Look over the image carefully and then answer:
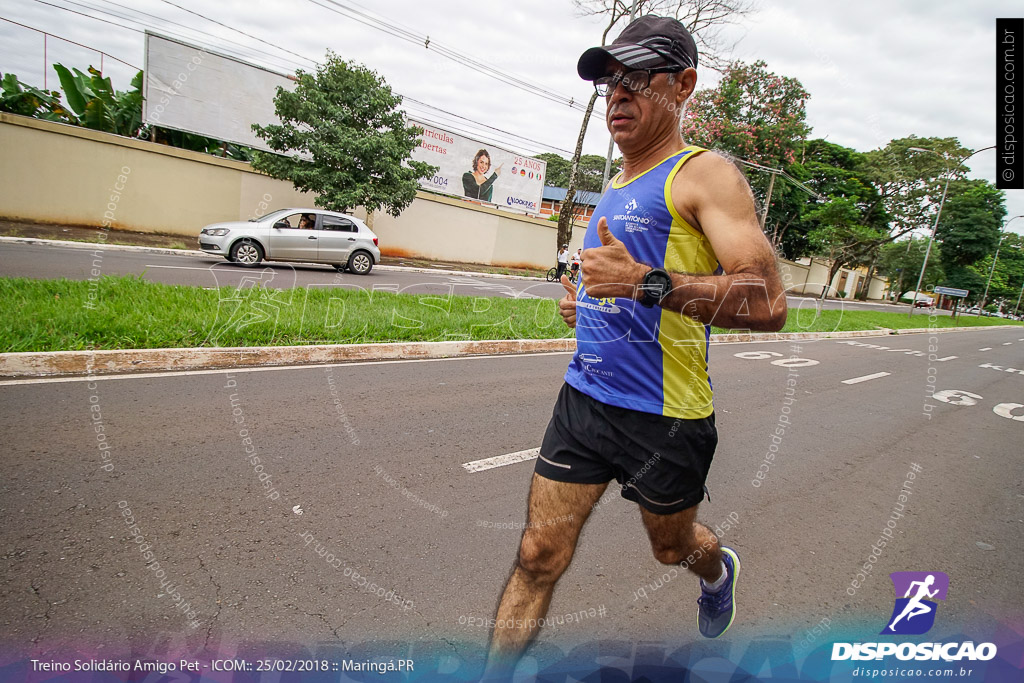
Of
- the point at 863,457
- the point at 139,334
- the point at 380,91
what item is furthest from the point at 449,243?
the point at 863,457

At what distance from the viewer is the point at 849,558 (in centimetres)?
275

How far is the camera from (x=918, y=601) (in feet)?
7.96

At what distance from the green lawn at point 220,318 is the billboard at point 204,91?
12.1m

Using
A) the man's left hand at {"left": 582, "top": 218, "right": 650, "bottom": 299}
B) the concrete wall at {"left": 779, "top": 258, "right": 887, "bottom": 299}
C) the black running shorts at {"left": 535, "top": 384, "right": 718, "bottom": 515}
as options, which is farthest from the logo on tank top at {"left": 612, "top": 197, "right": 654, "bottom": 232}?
the concrete wall at {"left": 779, "top": 258, "right": 887, "bottom": 299}

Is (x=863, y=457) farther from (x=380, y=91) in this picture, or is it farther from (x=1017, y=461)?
(x=380, y=91)

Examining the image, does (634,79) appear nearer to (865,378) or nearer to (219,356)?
(219,356)

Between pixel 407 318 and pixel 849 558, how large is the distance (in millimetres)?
5926

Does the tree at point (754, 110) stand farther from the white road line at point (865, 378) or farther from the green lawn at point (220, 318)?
the green lawn at point (220, 318)

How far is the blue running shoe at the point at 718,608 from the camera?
192 centimetres

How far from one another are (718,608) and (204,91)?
2060cm

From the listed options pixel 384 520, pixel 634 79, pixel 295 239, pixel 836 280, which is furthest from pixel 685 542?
pixel 836 280

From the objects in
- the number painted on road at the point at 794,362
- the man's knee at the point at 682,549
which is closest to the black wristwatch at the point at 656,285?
the man's knee at the point at 682,549

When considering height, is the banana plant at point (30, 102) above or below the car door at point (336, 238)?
above

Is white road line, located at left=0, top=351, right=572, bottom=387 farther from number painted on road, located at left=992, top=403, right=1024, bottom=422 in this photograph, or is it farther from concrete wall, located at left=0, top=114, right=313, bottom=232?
concrete wall, located at left=0, top=114, right=313, bottom=232
